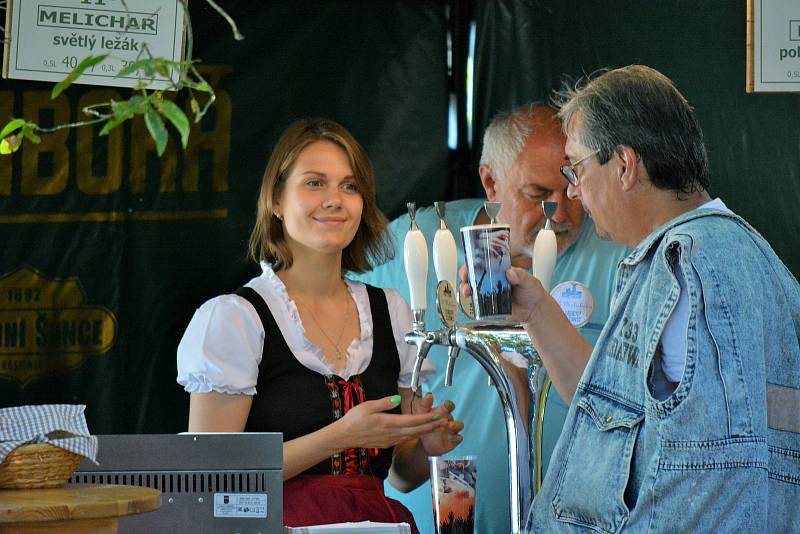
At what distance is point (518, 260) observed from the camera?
292cm

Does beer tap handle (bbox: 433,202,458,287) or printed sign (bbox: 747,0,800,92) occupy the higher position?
printed sign (bbox: 747,0,800,92)

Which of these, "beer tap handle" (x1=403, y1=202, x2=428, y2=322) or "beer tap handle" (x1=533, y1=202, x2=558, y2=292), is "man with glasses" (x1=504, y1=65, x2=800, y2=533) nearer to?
"beer tap handle" (x1=533, y1=202, x2=558, y2=292)

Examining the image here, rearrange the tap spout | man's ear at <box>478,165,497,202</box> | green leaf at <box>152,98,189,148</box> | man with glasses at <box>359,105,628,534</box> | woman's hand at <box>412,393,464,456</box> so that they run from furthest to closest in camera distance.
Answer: man's ear at <box>478,165,497,202</box> → man with glasses at <box>359,105,628,534</box> → woman's hand at <box>412,393,464,456</box> → the tap spout → green leaf at <box>152,98,189,148</box>

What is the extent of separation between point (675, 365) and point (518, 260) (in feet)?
4.52

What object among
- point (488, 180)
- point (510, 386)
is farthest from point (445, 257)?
point (488, 180)

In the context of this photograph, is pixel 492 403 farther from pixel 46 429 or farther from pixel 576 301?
pixel 46 429

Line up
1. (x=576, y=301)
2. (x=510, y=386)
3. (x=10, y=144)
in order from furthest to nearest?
(x=576, y=301), (x=510, y=386), (x=10, y=144)

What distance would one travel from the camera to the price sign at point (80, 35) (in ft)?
9.07

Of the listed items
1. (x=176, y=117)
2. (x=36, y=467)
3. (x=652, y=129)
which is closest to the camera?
(x=176, y=117)

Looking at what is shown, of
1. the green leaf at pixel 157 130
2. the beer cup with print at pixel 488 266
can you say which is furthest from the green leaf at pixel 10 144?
the beer cup with print at pixel 488 266

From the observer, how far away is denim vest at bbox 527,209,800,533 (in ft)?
4.82

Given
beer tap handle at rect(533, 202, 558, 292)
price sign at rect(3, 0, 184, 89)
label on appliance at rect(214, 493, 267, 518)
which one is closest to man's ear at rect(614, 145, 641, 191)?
beer tap handle at rect(533, 202, 558, 292)

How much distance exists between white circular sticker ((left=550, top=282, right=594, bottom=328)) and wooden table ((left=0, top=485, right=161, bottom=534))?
1.55m

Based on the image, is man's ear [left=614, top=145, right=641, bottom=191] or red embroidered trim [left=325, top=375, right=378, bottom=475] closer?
Answer: man's ear [left=614, top=145, right=641, bottom=191]
